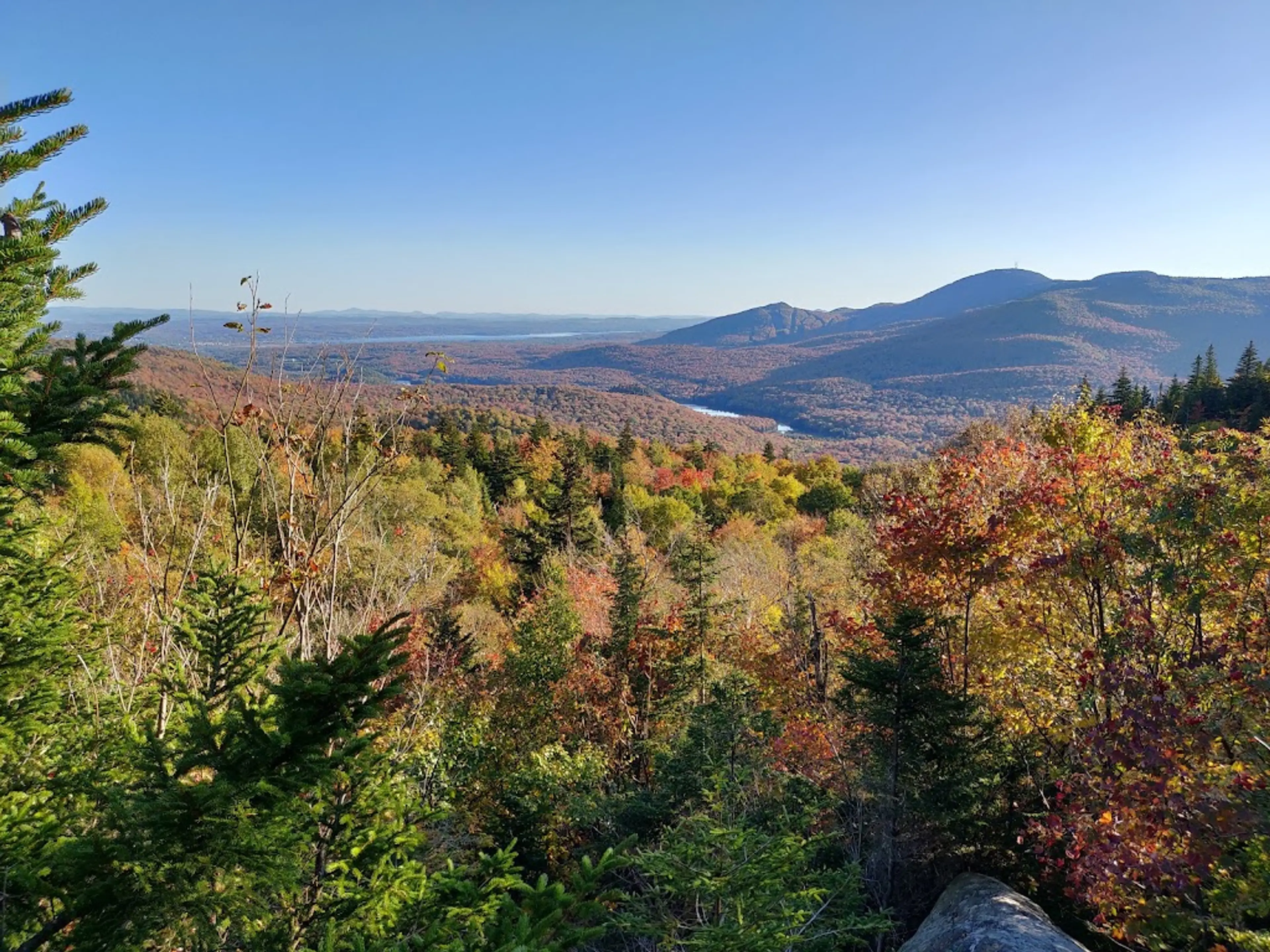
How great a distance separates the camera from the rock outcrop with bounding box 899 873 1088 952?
5918 millimetres

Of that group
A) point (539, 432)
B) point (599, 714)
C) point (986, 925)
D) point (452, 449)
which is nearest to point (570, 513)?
point (599, 714)

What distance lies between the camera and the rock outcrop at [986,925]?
5.92 meters

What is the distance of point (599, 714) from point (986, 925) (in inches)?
431

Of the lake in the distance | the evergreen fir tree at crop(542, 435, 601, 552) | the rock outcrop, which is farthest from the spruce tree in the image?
the lake in the distance

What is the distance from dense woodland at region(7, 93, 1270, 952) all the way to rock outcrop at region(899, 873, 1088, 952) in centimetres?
56

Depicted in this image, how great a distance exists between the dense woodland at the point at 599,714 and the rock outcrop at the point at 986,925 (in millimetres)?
555

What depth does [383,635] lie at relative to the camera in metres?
2.82

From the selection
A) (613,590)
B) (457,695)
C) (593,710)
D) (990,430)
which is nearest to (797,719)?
(593,710)

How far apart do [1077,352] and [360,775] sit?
777 ft

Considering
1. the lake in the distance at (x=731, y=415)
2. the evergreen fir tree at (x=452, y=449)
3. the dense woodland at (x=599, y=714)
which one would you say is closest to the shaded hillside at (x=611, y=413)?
the lake in the distance at (x=731, y=415)

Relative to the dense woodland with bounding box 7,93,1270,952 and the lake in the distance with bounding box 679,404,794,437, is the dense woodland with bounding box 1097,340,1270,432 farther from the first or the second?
the lake in the distance with bounding box 679,404,794,437

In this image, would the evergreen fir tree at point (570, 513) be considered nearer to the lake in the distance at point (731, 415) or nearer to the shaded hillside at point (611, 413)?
the shaded hillside at point (611, 413)

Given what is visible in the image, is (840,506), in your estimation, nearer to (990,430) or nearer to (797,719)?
(990,430)

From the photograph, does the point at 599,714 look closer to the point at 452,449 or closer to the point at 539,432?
the point at 452,449
